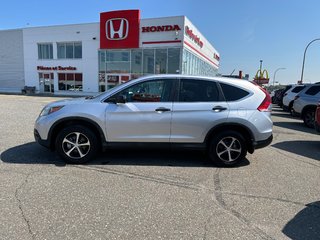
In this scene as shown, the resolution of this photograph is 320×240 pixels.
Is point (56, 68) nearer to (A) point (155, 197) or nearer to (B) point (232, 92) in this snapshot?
(B) point (232, 92)

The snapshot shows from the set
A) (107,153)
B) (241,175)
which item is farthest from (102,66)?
(241,175)

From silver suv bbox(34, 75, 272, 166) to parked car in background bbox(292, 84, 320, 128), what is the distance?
22.5 feet

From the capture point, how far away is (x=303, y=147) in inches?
279

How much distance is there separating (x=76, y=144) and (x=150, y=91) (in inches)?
70.8

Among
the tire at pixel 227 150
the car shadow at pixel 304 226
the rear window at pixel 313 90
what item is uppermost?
the rear window at pixel 313 90

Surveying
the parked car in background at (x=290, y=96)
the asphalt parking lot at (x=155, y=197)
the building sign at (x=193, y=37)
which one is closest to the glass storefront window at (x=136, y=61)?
the building sign at (x=193, y=37)

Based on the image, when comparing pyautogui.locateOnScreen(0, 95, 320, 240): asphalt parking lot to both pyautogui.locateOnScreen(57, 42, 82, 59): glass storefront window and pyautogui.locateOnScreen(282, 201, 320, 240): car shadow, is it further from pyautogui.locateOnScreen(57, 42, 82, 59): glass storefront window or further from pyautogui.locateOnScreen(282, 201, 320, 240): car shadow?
pyautogui.locateOnScreen(57, 42, 82, 59): glass storefront window

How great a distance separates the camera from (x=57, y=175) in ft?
14.6

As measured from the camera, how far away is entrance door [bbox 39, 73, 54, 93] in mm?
31391

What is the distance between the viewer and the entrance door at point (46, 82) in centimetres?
3139

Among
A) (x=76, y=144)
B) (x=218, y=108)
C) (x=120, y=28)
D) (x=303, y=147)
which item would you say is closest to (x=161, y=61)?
(x=120, y=28)

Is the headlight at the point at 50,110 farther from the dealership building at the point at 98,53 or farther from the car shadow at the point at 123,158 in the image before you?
the dealership building at the point at 98,53

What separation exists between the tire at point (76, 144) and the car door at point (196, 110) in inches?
62.9

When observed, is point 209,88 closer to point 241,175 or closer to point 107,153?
point 241,175
